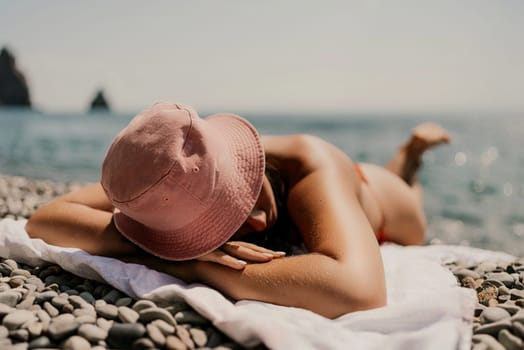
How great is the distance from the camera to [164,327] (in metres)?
1.87

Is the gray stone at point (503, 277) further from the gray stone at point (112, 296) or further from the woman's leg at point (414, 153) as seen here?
the woman's leg at point (414, 153)

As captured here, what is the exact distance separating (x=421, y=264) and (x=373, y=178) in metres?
1.19

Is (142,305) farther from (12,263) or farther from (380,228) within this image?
(380,228)

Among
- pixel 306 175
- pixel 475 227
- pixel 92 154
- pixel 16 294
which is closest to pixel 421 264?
pixel 306 175

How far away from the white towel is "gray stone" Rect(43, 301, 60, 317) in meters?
0.28

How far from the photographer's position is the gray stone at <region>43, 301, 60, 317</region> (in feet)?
6.64

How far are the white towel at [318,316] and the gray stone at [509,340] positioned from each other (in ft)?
0.39

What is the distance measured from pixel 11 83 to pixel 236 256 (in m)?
65.1

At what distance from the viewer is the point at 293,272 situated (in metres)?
2.07

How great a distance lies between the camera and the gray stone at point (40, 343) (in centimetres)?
179

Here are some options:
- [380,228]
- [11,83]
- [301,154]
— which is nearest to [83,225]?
[301,154]

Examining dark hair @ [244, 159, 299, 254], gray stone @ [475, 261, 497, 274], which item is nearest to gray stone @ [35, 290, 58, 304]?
dark hair @ [244, 159, 299, 254]

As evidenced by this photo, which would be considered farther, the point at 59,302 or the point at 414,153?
the point at 414,153

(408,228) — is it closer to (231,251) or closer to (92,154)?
(231,251)
